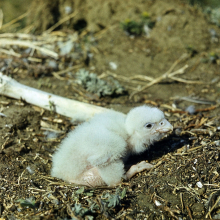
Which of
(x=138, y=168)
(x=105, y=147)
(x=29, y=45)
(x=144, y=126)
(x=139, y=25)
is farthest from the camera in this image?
(x=139, y=25)

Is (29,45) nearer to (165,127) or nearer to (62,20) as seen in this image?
(62,20)

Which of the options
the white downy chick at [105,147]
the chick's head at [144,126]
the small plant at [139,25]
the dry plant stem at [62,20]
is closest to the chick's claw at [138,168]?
the white downy chick at [105,147]

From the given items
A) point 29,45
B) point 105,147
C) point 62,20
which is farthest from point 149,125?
point 62,20

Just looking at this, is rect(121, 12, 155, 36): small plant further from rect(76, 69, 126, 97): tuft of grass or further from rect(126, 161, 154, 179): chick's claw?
rect(126, 161, 154, 179): chick's claw

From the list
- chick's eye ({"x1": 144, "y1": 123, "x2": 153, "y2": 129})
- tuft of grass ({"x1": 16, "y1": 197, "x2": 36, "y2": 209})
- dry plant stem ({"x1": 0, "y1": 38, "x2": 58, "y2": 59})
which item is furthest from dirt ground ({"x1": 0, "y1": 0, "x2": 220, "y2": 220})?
chick's eye ({"x1": 144, "y1": 123, "x2": 153, "y2": 129})

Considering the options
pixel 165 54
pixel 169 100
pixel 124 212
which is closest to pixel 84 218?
pixel 124 212
